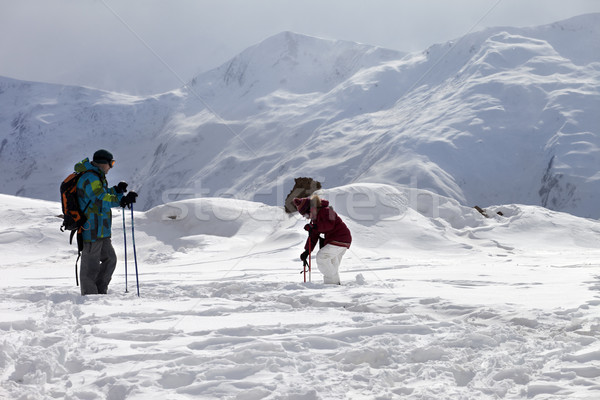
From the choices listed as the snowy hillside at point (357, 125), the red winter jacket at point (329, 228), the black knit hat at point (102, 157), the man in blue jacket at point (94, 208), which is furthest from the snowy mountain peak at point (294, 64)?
the man in blue jacket at point (94, 208)

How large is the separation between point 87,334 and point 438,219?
62.0ft

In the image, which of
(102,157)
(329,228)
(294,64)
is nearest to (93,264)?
(102,157)

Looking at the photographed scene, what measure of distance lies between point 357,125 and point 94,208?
115 meters

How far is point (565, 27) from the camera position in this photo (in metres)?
134

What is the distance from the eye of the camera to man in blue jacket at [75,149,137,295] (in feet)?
22.0

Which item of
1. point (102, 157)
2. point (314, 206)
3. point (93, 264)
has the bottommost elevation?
point (93, 264)

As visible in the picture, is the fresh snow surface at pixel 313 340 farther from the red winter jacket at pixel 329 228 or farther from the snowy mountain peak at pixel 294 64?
the snowy mountain peak at pixel 294 64

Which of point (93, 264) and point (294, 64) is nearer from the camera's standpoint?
point (93, 264)

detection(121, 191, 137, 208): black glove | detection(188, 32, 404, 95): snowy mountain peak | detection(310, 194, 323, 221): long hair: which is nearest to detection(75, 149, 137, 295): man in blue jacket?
detection(121, 191, 137, 208): black glove

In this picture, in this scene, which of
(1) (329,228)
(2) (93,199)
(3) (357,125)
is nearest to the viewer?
(2) (93,199)

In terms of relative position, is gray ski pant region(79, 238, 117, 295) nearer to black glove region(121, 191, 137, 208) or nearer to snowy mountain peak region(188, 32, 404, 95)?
black glove region(121, 191, 137, 208)

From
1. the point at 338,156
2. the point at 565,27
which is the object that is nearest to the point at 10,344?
the point at 338,156

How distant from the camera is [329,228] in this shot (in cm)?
814

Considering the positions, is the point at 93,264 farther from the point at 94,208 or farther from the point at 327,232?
the point at 327,232
